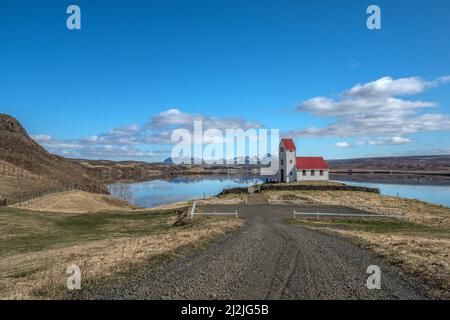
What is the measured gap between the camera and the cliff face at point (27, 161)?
286 ft

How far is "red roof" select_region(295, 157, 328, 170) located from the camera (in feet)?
235

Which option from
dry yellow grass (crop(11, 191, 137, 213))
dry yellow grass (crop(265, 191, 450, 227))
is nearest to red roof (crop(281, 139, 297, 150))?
dry yellow grass (crop(265, 191, 450, 227))

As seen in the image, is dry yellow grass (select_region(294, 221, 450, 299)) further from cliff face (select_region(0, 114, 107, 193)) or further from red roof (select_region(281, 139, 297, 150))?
cliff face (select_region(0, 114, 107, 193))

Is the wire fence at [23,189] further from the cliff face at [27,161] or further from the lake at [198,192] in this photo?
the lake at [198,192]

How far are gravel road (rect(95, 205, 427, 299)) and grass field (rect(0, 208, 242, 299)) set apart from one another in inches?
63.3

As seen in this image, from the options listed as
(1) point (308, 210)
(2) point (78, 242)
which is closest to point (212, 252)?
(2) point (78, 242)

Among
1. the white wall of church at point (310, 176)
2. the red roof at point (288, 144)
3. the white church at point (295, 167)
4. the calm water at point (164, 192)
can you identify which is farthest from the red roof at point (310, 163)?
the calm water at point (164, 192)

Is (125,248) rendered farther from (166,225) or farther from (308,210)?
(308,210)

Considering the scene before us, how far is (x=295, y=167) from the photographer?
71.1 meters

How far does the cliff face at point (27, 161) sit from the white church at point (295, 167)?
50.8 metres

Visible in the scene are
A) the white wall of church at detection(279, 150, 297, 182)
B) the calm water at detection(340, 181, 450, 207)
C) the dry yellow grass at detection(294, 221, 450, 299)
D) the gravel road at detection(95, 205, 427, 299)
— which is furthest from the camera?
the calm water at detection(340, 181, 450, 207)

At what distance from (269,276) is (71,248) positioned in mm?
13463
